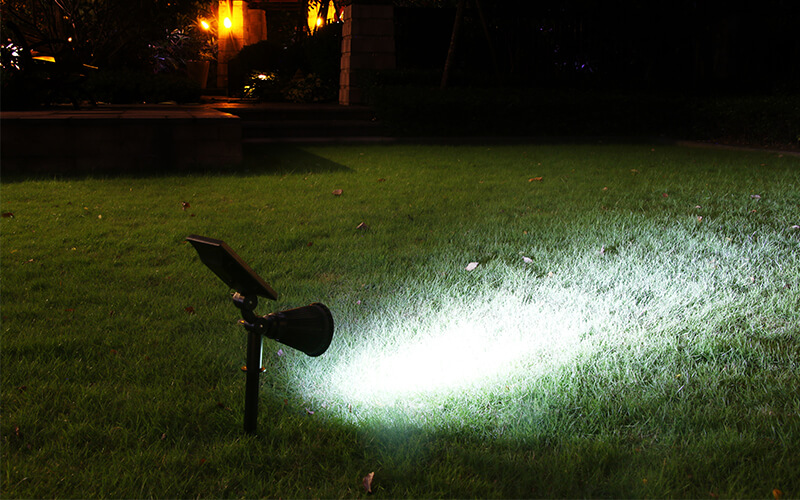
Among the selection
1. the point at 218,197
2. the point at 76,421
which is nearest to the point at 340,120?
the point at 218,197

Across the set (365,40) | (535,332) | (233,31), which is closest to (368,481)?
(535,332)

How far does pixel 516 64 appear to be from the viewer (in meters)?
15.0

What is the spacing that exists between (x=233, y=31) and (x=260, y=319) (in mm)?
27731

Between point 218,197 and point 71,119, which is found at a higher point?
point 71,119

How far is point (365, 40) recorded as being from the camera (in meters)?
13.8

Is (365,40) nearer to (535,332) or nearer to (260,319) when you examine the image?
(535,332)

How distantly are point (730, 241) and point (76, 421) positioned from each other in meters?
4.06

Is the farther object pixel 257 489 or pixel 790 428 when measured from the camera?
pixel 790 428

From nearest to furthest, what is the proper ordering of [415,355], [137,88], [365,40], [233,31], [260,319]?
[260,319] < [415,355] < [365,40] < [137,88] < [233,31]

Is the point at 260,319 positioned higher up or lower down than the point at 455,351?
higher up

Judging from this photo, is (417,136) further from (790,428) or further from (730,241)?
(790,428)

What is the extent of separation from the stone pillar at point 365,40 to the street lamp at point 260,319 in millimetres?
12654

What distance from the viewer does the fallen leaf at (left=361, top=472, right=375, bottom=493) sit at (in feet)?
5.78

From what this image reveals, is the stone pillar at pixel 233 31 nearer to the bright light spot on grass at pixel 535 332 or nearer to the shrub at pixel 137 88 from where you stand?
the shrub at pixel 137 88
